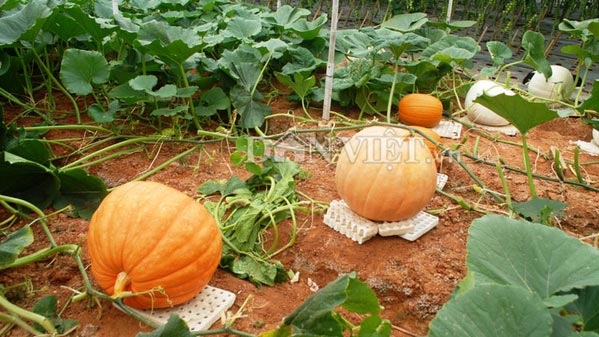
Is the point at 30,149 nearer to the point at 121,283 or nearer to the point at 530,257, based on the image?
the point at 121,283

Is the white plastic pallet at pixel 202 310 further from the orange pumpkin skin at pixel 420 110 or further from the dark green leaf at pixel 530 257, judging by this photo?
the orange pumpkin skin at pixel 420 110

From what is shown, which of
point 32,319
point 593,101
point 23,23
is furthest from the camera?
point 23,23

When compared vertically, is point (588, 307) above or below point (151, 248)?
above

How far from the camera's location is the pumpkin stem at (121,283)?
1.33 meters

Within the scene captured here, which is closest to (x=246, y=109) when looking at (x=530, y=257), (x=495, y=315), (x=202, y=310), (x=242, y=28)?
(x=242, y=28)

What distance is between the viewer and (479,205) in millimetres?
2146

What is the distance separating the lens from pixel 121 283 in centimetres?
135

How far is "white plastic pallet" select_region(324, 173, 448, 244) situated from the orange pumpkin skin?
1169 millimetres

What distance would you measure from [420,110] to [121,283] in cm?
218

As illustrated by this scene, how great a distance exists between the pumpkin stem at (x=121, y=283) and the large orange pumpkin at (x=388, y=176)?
87 cm

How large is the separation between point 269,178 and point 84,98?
1315 millimetres

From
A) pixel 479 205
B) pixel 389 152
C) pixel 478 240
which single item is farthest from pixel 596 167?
pixel 478 240

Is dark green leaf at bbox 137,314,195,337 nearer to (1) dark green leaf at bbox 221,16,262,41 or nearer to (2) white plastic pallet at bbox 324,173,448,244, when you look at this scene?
(2) white plastic pallet at bbox 324,173,448,244

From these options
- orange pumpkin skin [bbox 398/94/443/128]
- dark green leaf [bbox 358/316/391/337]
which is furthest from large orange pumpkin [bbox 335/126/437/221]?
orange pumpkin skin [bbox 398/94/443/128]
